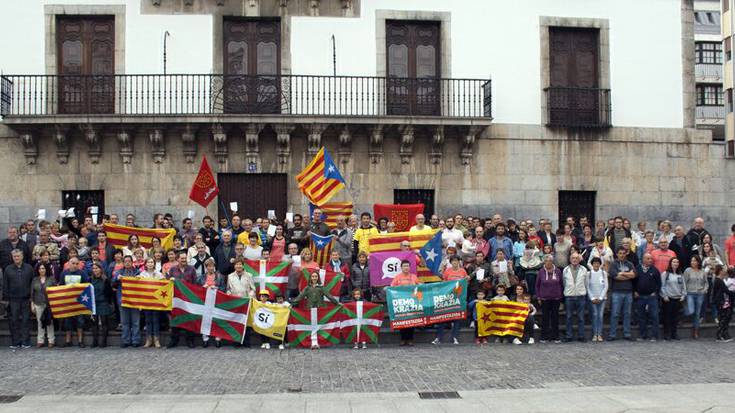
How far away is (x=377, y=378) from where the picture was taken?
1186 centimetres

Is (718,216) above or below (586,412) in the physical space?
above

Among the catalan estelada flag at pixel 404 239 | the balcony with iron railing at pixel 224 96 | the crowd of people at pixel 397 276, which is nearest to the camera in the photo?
the crowd of people at pixel 397 276

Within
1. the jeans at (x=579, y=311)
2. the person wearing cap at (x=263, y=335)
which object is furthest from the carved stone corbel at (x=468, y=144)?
the person wearing cap at (x=263, y=335)

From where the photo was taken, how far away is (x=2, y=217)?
66.9 feet

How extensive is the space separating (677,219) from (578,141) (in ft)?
11.0

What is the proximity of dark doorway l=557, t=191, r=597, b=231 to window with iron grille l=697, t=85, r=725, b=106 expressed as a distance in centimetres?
3786

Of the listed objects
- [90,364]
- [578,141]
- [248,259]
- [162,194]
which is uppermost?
[578,141]

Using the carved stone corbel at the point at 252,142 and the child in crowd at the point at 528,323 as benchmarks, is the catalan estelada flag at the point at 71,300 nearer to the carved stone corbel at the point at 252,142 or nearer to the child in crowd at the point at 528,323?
the carved stone corbel at the point at 252,142

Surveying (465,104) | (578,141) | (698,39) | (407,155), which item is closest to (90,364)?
(407,155)

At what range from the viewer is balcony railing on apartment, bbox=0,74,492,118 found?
20531 millimetres

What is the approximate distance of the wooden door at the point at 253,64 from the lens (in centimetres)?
2073

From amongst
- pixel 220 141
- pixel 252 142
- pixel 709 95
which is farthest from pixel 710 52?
pixel 220 141

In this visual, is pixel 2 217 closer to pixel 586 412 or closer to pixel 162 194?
pixel 162 194

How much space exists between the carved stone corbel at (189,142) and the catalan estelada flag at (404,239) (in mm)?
6177
